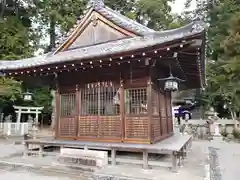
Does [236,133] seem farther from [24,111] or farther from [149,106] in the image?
[24,111]

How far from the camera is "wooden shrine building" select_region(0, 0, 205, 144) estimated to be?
6891 mm

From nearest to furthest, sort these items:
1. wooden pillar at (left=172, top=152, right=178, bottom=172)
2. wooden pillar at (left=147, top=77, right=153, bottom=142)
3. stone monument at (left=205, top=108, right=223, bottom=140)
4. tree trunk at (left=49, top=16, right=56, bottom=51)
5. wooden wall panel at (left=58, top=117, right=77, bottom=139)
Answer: wooden pillar at (left=172, top=152, right=178, bottom=172)
wooden pillar at (left=147, top=77, right=153, bottom=142)
wooden wall panel at (left=58, top=117, right=77, bottom=139)
stone monument at (left=205, top=108, right=223, bottom=140)
tree trunk at (left=49, top=16, right=56, bottom=51)

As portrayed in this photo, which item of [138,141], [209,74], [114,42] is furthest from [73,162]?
[209,74]

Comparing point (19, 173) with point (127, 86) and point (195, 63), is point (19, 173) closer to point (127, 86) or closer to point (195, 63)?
point (127, 86)

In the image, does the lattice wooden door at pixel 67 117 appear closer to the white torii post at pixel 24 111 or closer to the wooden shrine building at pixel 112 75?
the wooden shrine building at pixel 112 75

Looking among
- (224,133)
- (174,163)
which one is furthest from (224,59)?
(174,163)

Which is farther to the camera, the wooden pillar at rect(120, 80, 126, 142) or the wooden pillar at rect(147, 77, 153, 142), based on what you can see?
the wooden pillar at rect(120, 80, 126, 142)

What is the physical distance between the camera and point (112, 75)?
7.93m

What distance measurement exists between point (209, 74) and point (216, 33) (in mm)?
5052

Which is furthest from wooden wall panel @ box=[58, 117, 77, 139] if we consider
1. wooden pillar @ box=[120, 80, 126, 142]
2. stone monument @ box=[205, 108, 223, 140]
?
stone monument @ box=[205, 108, 223, 140]

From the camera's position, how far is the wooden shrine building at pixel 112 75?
689cm

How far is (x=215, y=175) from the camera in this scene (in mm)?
6223

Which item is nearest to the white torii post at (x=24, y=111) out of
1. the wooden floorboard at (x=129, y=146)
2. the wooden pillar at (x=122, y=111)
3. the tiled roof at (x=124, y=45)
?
the tiled roof at (x=124, y=45)

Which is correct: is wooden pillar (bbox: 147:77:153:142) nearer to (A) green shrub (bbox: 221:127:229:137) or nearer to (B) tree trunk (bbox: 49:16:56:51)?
(A) green shrub (bbox: 221:127:229:137)
